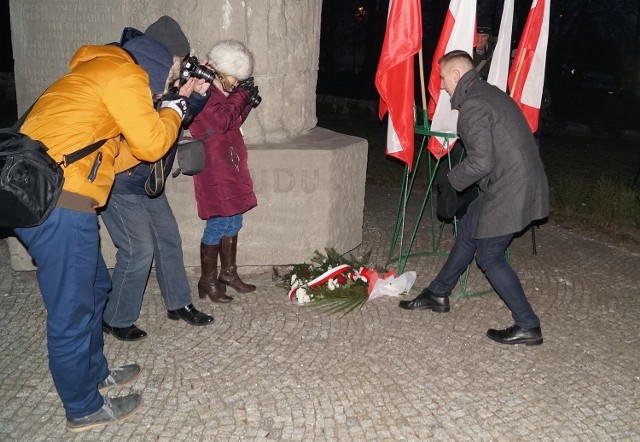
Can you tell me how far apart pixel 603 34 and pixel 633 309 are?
104 feet

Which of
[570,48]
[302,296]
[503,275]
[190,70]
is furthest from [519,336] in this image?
[570,48]

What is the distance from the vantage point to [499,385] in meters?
4.02

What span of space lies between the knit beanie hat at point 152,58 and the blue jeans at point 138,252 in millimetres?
824

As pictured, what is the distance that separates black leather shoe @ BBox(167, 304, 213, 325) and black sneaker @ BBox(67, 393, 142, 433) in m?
1.03

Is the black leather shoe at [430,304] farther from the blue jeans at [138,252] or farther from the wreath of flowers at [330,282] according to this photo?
the blue jeans at [138,252]

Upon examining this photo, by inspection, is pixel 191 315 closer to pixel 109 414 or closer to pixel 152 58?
pixel 109 414

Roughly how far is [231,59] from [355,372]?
2147 millimetres

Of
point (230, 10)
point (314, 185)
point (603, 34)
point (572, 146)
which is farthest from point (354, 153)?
point (603, 34)

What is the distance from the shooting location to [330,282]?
17.4 feet

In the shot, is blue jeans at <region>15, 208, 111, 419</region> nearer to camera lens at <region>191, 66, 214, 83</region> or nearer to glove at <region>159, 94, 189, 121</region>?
glove at <region>159, 94, 189, 121</region>

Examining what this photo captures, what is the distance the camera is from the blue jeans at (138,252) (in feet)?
13.9

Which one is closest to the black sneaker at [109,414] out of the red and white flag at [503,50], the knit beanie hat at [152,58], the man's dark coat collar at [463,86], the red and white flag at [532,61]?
the knit beanie hat at [152,58]

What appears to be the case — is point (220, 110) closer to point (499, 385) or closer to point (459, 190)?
point (459, 190)

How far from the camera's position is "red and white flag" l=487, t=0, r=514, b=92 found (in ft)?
17.2
